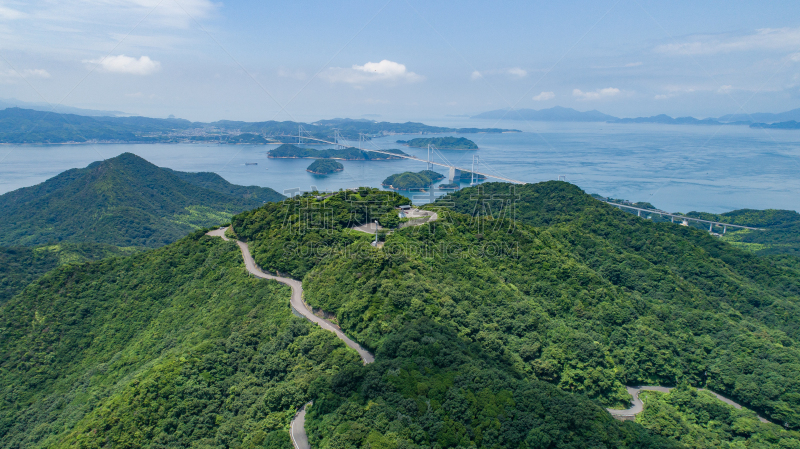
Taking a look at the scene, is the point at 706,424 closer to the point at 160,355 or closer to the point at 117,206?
the point at 160,355

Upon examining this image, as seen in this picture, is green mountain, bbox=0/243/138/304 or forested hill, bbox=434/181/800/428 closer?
forested hill, bbox=434/181/800/428

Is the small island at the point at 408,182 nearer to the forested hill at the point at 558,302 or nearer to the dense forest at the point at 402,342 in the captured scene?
the dense forest at the point at 402,342

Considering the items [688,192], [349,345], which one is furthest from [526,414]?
[688,192]

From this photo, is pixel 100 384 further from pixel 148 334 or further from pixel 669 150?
pixel 669 150

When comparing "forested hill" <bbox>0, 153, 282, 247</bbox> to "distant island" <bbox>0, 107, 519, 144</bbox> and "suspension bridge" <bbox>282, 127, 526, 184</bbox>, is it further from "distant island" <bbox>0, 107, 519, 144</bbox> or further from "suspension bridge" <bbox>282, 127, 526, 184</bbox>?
"distant island" <bbox>0, 107, 519, 144</bbox>

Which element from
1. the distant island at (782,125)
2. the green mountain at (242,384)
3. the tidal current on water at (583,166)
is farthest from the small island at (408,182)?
the distant island at (782,125)

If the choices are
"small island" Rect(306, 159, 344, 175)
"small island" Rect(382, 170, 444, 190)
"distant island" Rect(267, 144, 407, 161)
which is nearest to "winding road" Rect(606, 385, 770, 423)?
"small island" Rect(382, 170, 444, 190)

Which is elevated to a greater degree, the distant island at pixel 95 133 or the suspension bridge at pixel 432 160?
the distant island at pixel 95 133
